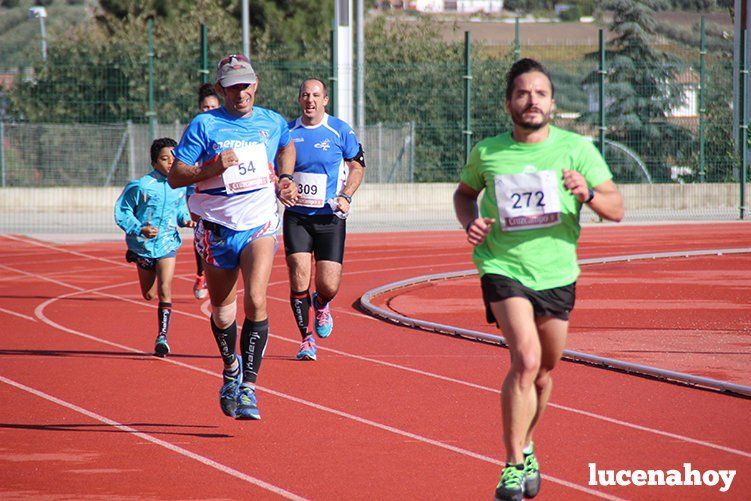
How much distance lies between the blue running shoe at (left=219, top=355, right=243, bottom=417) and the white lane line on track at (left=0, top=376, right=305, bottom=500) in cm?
50

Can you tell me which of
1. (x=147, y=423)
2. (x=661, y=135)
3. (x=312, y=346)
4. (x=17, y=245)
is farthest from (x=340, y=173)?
(x=661, y=135)

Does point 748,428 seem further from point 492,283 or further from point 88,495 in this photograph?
point 88,495

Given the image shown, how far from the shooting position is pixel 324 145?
10523 mm

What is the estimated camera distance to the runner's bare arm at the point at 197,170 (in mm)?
7578

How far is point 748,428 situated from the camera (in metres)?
7.57

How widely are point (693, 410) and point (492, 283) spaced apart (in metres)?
2.67

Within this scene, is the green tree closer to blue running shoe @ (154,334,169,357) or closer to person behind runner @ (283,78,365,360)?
person behind runner @ (283,78,365,360)

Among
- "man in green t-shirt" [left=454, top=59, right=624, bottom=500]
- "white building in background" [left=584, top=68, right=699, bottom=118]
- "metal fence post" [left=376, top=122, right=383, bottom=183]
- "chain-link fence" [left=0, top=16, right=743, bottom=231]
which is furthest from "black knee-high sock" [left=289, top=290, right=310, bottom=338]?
"white building in background" [left=584, top=68, right=699, bottom=118]

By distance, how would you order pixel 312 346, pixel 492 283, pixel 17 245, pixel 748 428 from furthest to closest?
pixel 17 245
pixel 312 346
pixel 748 428
pixel 492 283

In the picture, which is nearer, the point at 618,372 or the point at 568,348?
the point at 618,372

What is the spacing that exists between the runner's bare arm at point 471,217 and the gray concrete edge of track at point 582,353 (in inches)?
122

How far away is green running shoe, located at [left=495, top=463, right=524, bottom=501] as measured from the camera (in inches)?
225

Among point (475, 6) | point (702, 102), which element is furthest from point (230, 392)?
point (475, 6)

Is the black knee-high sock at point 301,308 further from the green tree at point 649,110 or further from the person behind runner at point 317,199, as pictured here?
the green tree at point 649,110
